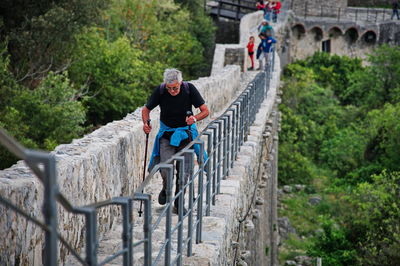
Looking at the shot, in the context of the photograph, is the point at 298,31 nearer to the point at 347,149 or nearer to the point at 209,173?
the point at 347,149

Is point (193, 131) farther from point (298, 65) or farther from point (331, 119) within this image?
point (298, 65)

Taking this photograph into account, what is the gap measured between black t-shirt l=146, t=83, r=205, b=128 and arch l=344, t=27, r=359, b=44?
32134 mm

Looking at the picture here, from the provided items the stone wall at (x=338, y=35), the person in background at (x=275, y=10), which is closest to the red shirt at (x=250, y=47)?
the person in background at (x=275, y=10)

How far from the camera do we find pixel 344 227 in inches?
674

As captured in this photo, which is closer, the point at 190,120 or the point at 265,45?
the point at 190,120

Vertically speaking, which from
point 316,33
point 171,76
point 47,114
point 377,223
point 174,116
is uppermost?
point 316,33

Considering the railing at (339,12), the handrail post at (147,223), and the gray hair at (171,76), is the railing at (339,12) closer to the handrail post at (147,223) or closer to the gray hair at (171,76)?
the gray hair at (171,76)

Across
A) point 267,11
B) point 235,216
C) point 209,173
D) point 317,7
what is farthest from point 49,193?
point 317,7

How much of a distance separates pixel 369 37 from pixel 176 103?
32.6 meters

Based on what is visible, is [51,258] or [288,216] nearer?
[51,258]

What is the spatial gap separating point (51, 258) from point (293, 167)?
2038 centimetres

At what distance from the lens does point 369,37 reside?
36812mm

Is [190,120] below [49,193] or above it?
below

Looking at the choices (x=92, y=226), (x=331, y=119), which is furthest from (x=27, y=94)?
(x=331, y=119)
